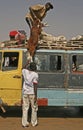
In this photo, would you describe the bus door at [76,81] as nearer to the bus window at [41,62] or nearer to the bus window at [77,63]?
the bus window at [77,63]

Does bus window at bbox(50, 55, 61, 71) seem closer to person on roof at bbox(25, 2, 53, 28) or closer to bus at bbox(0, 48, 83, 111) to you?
bus at bbox(0, 48, 83, 111)

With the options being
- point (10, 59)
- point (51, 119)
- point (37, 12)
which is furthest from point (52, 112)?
point (37, 12)

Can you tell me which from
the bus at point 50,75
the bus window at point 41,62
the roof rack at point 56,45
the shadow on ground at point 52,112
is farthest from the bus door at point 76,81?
the shadow on ground at point 52,112

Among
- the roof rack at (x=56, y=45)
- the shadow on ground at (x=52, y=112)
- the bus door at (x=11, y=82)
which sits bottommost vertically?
the shadow on ground at (x=52, y=112)

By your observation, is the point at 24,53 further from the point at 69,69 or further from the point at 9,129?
the point at 9,129

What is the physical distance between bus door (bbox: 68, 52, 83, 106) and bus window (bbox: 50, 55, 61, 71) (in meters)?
0.37

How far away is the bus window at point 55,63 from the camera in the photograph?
10.2 metres

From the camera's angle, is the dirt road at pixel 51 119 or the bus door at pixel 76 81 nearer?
the dirt road at pixel 51 119

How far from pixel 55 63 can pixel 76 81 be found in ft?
2.56

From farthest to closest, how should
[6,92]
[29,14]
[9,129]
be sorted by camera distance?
1. [29,14]
2. [6,92]
3. [9,129]

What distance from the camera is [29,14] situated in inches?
423

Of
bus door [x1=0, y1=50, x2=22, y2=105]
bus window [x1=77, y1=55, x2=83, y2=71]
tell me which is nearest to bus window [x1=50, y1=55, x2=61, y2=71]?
bus window [x1=77, y1=55, x2=83, y2=71]

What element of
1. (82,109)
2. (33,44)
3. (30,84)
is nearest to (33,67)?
(30,84)

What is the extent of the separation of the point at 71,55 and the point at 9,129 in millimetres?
2836
